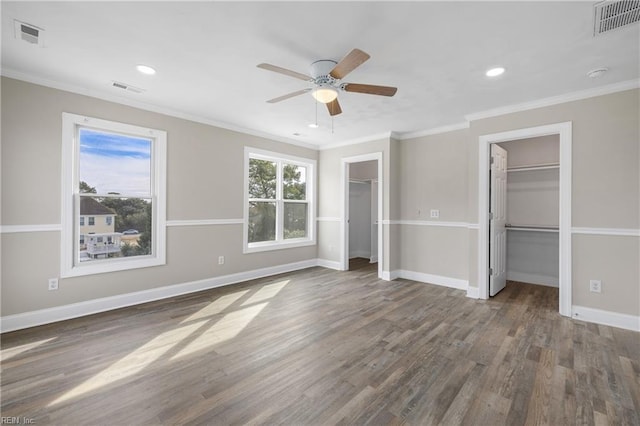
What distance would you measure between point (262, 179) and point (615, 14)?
4734 mm

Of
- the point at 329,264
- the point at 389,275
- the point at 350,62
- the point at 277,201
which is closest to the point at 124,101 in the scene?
the point at 277,201

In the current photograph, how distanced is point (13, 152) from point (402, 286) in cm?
523

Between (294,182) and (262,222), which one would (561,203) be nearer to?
(294,182)

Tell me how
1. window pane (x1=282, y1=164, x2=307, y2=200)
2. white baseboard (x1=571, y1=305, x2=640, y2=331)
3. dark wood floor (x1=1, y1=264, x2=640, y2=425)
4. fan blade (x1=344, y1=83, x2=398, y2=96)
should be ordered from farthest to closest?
window pane (x1=282, y1=164, x2=307, y2=200) → white baseboard (x1=571, y1=305, x2=640, y2=331) → fan blade (x1=344, y1=83, x2=398, y2=96) → dark wood floor (x1=1, y1=264, x2=640, y2=425)

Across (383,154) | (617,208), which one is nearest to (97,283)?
(383,154)

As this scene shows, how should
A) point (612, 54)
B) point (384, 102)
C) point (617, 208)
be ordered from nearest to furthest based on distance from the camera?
1. point (612, 54)
2. point (617, 208)
3. point (384, 102)

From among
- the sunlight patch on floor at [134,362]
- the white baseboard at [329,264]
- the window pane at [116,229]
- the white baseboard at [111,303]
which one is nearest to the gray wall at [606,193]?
the white baseboard at [329,264]

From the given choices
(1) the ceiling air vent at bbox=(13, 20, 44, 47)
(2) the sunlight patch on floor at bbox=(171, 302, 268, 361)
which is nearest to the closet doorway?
(2) the sunlight patch on floor at bbox=(171, 302, 268, 361)

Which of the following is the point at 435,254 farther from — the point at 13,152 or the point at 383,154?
the point at 13,152

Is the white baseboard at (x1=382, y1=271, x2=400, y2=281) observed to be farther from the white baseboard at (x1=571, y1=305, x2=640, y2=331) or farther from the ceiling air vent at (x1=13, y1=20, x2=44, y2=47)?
the ceiling air vent at (x1=13, y1=20, x2=44, y2=47)

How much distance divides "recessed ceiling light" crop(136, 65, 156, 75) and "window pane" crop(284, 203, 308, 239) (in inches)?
131

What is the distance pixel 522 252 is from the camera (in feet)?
16.2

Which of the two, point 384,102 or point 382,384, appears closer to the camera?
point 382,384

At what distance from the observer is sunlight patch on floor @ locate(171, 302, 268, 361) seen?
2.61 m
